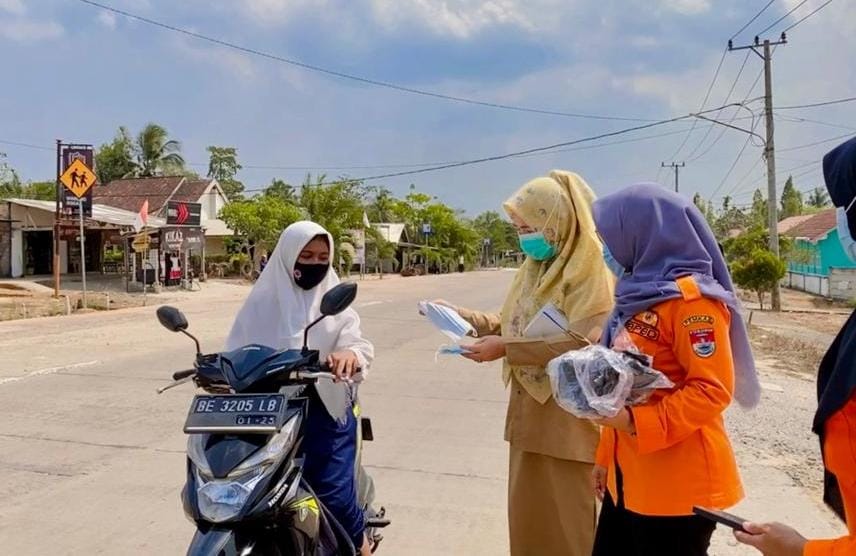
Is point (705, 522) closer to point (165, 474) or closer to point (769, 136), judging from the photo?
point (165, 474)

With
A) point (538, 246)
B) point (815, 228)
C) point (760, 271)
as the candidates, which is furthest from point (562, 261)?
point (815, 228)

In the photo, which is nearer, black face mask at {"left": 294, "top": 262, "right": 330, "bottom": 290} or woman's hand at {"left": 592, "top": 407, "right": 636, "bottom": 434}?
woman's hand at {"left": 592, "top": 407, "right": 636, "bottom": 434}

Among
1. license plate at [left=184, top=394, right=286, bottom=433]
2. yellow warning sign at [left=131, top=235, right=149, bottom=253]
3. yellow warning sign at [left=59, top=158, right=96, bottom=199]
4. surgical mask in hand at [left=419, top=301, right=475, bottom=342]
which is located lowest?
license plate at [left=184, top=394, right=286, bottom=433]

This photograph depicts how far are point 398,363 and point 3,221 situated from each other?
80.8 feet

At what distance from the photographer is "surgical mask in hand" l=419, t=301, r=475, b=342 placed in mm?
2818

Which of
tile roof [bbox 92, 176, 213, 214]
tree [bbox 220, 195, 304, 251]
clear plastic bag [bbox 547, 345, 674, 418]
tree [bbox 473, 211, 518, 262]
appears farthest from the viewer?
tree [bbox 473, 211, 518, 262]

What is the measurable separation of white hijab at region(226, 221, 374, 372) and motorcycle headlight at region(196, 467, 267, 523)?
837 mm

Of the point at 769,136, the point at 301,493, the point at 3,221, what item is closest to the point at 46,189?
the point at 3,221

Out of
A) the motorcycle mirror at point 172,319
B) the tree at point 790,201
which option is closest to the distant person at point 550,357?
the motorcycle mirror at point 172,319

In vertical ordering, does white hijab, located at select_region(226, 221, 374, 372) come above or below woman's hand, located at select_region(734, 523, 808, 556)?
above

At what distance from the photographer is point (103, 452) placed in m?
5.30

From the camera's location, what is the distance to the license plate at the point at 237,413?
2.20 meters

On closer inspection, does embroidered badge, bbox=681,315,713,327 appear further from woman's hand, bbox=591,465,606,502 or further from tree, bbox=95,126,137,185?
tree, bbox=95,126,137,185

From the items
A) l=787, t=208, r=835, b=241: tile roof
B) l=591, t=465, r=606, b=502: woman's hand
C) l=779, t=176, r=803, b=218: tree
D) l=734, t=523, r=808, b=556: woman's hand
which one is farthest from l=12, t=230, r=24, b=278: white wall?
l=779, t=176, r=803, b=218: tree
